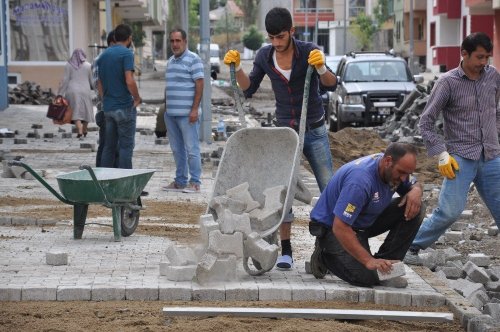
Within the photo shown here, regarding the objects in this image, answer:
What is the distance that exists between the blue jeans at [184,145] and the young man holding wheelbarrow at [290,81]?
4.61 metres

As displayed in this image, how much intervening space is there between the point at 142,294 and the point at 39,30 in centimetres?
3322

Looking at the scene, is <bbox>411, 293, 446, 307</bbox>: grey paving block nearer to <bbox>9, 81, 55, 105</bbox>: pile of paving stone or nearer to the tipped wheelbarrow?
the tipped wheelbarrow

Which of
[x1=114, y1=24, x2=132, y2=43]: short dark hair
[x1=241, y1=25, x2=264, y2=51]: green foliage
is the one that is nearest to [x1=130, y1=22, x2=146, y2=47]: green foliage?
[x1=241, y1=25, x2=264, y2=51]: green foliage

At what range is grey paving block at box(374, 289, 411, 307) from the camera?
7605mm

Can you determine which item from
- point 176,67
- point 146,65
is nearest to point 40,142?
point 176,67

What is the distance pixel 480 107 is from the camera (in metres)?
8.84

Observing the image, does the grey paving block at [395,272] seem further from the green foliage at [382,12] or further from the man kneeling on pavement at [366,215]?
the green foliage at [382,12]

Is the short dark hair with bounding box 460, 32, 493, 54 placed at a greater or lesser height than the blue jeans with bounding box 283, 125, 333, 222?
greater

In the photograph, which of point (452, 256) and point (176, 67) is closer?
point (452, 256)

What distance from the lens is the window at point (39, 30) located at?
39.4m

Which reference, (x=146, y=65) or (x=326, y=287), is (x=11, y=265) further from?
(x=146, y=65)

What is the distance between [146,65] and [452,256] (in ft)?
243

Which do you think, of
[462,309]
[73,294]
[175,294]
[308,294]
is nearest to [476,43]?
[462,309]

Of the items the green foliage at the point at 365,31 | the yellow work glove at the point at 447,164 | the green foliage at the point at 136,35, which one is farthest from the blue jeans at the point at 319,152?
the green foliage at the point at 365,31
